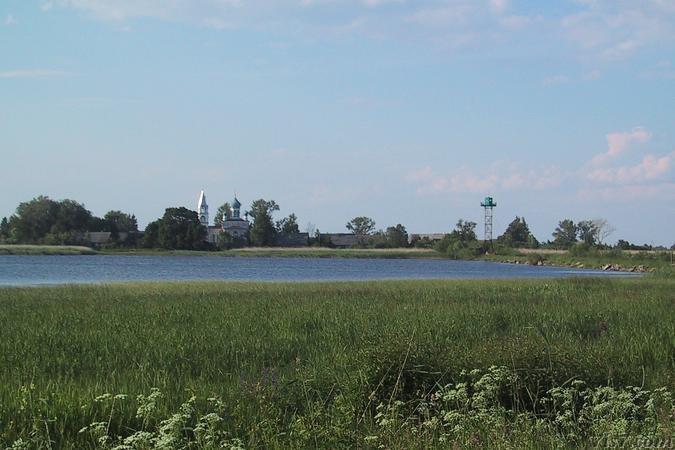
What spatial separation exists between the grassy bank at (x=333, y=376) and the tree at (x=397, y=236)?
168405 mm

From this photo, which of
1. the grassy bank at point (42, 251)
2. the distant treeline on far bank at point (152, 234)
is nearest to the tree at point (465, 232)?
the distant treeline on far bank at point (152, 234)

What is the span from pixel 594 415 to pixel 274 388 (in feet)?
14.1

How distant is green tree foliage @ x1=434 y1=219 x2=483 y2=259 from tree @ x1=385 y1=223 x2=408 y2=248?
15.1 metres

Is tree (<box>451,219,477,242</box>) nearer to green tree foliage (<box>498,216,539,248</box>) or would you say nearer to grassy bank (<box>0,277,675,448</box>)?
green tree foliage (<box>498,216,539,248</box>)

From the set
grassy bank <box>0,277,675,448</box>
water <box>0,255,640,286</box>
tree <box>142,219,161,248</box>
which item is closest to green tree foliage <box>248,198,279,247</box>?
tree <box>142,219,161,248</box>

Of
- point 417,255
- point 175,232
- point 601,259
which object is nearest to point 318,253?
point 417,255

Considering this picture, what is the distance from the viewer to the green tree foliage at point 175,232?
15175 centimetres

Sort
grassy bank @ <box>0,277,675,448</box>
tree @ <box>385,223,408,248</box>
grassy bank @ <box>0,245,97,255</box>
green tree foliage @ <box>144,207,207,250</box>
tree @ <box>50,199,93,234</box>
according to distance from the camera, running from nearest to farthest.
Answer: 1. grassy bank @ <box>0,277,675,448</box>
2. grassy bank @ <box>0,245,97,255</box>
3. green tree foliage @ <box>144,207,207,250</box>
4. tree @ <box>50,199,93,234</box>
5. tree @ <box>385,223,408,248</box>

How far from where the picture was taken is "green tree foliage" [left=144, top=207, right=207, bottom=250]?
498ft

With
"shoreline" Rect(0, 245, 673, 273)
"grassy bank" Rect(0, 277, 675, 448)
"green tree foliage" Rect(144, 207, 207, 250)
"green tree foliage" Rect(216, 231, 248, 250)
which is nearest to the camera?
"grassy bank" Rect(0, 277, 675, 448)

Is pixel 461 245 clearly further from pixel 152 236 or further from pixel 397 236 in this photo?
pixel 152 236

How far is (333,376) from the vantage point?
1202 centimetres

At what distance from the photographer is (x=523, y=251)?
502ft

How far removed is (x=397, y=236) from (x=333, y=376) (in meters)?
182
